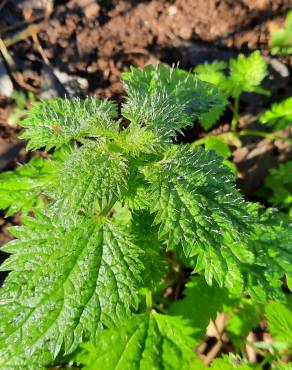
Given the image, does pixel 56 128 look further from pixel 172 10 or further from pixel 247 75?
pixel 172 10

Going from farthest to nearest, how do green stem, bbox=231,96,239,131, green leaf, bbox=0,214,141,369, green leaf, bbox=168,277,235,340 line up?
green stem, bbox=231,96,239,131 < green leaf, bbox=168,277,235,340 < green leaf, bbox=0,214,141,369

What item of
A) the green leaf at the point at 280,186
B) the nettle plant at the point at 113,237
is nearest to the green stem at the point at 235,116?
the green leaf at the point at 280,186

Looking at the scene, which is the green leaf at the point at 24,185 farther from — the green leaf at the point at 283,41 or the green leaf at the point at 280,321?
the green leaf at the point at 283,41

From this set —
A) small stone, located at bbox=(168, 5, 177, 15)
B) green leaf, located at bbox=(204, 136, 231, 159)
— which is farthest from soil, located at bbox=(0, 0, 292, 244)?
green leaf, located at bbox=(204, 136, 231, 159)

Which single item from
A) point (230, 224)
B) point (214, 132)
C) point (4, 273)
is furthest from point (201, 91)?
point (4, 273)

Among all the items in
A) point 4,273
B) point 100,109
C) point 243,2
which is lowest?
point 4,273

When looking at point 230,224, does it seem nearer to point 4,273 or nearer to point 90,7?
point 4,273

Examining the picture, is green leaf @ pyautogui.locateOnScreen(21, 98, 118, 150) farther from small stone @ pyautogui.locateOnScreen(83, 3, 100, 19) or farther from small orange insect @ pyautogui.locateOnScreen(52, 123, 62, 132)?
small stone @ pyautogui.locateOnScreen(83, 3, 100, 19)
